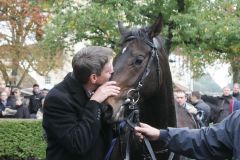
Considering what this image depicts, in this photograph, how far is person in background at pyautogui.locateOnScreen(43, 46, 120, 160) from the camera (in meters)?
3.66

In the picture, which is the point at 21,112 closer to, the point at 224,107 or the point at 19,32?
the point at 224,107

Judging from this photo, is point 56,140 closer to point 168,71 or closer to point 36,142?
point 168,71

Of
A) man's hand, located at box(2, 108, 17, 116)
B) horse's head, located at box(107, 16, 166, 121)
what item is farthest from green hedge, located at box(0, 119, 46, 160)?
horse's head, located at box(107, 16, 166, 121)

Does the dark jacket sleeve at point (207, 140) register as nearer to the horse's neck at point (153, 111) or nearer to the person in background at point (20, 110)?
the horse's neck at point (153, 111)

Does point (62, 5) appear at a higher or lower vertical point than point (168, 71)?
higher

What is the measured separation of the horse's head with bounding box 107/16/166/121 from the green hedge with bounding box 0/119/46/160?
7.07m

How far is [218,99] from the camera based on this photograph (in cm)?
1429

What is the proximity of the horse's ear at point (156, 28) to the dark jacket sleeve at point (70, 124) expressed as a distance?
5.23ft

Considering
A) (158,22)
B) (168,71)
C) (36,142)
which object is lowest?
(36,142)

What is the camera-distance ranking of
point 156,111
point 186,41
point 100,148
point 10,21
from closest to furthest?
1. point 100,148
2. point 156,111
3. point 186,41
4. point 10,21

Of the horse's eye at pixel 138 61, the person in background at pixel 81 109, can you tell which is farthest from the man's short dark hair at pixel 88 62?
the horse's eye at pixel 138 61

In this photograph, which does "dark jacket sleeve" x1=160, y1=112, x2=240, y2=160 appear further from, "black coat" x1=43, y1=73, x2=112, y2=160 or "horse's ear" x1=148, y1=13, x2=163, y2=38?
"horse's ear" x1=148, y1=13, x2=163, y2=38

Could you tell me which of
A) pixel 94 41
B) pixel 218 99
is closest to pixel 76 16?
pixel 94 41

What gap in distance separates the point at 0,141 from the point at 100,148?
820 cm
